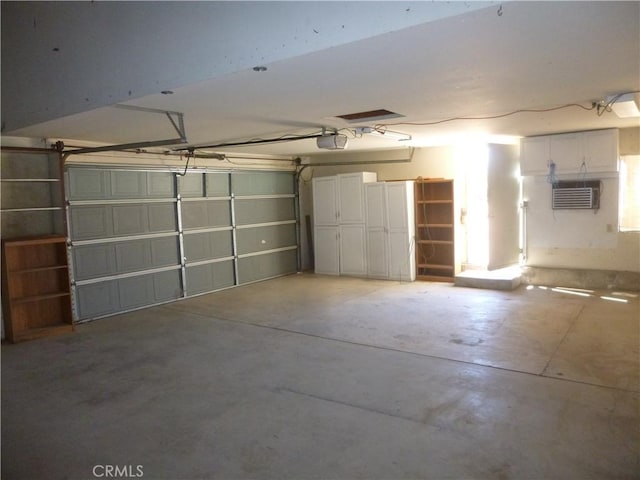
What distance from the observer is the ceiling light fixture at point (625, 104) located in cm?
396

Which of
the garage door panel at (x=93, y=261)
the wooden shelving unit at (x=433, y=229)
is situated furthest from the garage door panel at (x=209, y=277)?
the wooden shelving unit at (x=433, y=229)

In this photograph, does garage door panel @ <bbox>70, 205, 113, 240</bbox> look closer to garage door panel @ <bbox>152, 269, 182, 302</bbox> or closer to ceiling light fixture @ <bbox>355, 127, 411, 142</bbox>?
garage door panel @ <bbox>152, 269, 182, 302</bbox>

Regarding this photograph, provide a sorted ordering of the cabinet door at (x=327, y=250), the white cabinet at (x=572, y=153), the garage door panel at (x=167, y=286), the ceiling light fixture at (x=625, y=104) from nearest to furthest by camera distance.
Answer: the ceiling light fixture at (x=625, y=104) < the white cabinet at (x=572, y=153) < the garage door panel at (x=167, y=286) < the cabinet door at (x=327, y=250)

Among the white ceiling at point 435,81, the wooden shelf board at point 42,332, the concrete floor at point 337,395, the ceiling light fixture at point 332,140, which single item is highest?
the white ceiling at point 435,81

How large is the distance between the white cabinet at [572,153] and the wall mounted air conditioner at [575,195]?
0.20 metres

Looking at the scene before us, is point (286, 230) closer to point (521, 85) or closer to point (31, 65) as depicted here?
point (31, 65)

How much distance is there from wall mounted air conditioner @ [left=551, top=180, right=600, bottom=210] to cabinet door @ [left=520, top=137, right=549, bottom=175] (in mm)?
335

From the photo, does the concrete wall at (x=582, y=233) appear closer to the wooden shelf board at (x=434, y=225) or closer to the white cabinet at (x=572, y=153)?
the white cabinet at (x=572, y=153)

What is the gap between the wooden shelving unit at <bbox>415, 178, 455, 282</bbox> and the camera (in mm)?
8133

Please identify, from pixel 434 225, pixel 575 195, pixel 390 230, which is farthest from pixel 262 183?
pixel 575 195

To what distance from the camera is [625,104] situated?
4191 mm

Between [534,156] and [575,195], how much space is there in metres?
0.80

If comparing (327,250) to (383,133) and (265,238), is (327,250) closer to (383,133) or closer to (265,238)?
(265,238)

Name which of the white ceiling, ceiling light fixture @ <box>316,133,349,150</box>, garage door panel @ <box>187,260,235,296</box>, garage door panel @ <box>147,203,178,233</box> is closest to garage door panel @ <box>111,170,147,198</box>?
garage door panel @ <box>147,203,178,233</box>
